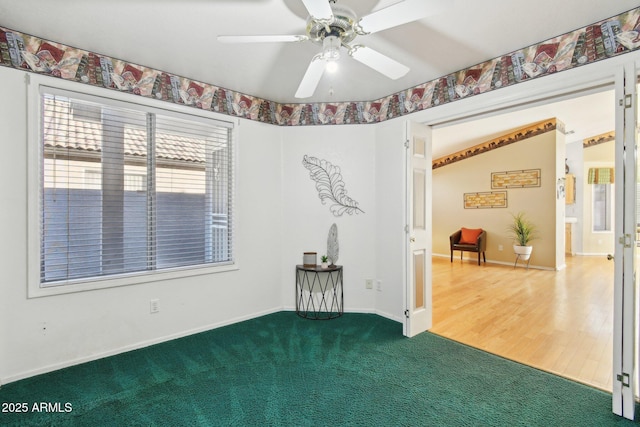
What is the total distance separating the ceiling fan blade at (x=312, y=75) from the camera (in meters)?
1.89

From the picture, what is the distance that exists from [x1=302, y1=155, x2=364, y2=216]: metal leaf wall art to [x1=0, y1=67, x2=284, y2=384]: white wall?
0.20 m

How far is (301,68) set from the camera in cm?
276

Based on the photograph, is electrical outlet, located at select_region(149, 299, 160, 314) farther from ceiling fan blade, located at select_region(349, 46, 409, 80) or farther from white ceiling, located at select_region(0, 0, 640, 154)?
ceiling fan blade, located at select_region(349, 46, 409, 80)

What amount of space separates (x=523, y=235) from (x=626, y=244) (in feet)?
17.0

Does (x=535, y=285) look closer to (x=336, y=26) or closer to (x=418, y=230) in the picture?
(x=418, y=230)

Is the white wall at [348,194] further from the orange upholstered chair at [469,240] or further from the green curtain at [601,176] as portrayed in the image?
the green curtain at [601,176]

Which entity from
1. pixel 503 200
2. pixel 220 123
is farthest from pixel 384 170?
pixel 503 200

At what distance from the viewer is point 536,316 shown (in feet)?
11.8

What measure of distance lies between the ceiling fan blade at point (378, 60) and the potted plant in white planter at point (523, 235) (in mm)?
5975

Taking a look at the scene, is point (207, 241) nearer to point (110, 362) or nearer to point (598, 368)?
point (110, 362)

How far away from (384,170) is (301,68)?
1463mm

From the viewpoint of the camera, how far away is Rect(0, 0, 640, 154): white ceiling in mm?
1936

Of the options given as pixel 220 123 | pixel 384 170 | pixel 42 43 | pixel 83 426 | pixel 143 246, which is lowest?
pixel 83 426

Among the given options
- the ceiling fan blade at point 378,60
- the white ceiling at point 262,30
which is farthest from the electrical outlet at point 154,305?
the ceiling fan blade at point 378,60
